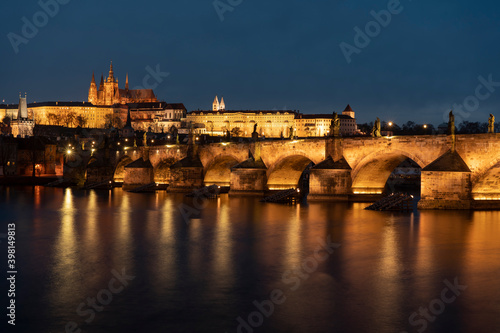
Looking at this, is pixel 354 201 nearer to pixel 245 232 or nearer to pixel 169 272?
pixel 245 232

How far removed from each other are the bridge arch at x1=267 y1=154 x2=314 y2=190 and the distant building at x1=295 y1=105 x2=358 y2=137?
12000 centimetres

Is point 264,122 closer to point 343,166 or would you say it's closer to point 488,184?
point 343,166

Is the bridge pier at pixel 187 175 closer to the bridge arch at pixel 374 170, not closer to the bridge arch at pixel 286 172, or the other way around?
the bridge arch at pixel 286 172

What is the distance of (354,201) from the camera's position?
3772 cm

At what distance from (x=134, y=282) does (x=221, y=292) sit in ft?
8.49

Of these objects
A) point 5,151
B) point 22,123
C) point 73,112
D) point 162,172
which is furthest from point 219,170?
point 73,112

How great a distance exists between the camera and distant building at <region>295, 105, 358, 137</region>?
16584 cm

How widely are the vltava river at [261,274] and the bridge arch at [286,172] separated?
13.8 meters

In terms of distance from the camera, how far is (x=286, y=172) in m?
45.0

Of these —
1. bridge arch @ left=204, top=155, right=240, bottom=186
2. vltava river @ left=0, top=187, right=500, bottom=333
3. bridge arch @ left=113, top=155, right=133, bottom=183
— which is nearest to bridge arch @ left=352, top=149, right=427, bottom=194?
vltava river @ left=0, top=187, right=500, bottom=333

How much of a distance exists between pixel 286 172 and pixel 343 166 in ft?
27.1

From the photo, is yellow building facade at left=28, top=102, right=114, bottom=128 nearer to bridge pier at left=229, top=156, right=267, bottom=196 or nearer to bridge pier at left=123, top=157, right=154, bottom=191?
bridge pier at left=123, top=157, right=154, bottom=191

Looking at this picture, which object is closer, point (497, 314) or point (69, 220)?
point (497, 314)

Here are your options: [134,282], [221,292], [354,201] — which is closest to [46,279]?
Result: [134,282]
